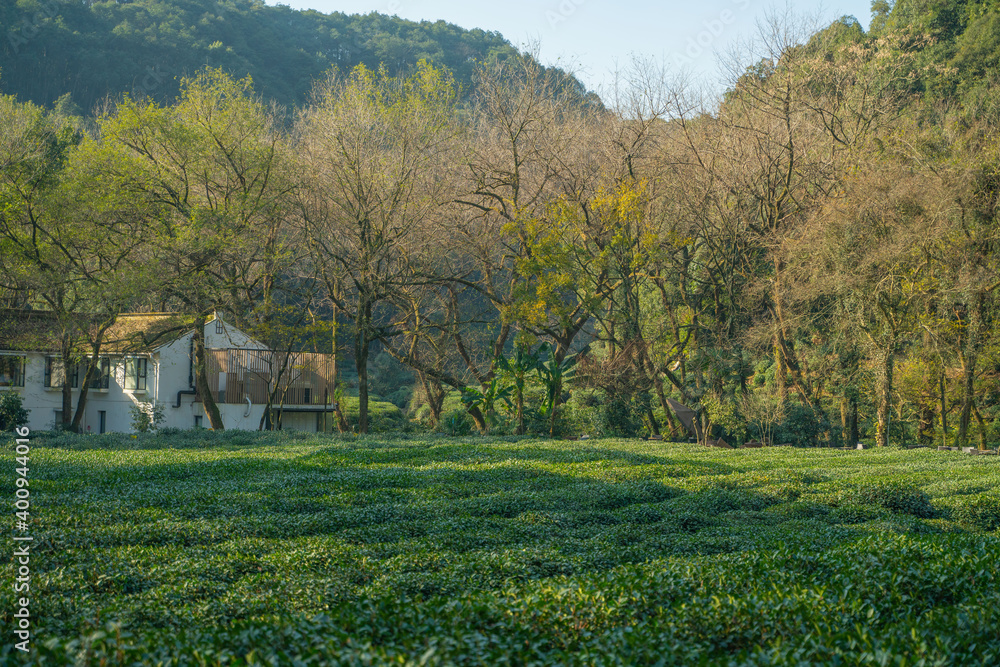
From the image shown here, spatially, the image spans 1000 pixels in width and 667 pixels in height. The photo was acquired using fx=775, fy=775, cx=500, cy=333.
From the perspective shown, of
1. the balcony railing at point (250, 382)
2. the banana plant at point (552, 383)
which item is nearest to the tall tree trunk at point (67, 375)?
the balcony railing at point (250, 382)

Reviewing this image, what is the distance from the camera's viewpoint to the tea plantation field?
412cm

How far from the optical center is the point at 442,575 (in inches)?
245

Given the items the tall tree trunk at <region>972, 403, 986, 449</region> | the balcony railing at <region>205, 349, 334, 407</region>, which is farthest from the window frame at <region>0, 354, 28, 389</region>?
the tall tree trunk at <region>972, 403, 986, 449</region>

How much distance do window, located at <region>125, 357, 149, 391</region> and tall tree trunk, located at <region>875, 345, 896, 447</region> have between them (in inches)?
1062

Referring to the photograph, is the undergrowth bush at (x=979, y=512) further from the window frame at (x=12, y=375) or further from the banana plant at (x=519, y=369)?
the window frame at (x=12, y=375)

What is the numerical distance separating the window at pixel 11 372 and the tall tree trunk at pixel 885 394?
101 feet

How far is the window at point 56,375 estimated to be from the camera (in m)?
26.3

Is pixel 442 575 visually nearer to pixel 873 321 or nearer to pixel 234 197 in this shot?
pixel 234 197

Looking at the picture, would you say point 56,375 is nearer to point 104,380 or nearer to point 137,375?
point 137,375

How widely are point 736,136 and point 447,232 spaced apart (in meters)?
10.1

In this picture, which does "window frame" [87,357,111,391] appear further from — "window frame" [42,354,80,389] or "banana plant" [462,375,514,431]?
"banana plant" [462,375,514,431]

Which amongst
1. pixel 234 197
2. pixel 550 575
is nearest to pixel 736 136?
pixel 234 197

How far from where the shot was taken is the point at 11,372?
99.6 ft

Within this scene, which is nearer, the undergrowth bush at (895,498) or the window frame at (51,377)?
the undergrowth bush at (895,498)
